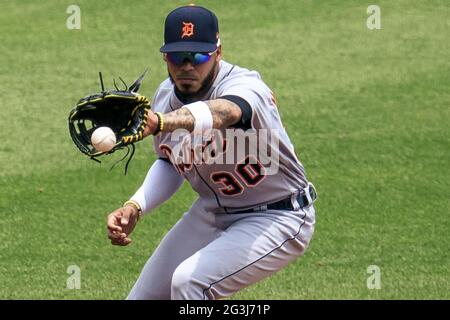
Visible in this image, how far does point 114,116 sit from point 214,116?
20.4 inches

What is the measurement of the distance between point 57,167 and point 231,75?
4.99 m

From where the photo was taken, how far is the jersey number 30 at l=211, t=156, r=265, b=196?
6.00m

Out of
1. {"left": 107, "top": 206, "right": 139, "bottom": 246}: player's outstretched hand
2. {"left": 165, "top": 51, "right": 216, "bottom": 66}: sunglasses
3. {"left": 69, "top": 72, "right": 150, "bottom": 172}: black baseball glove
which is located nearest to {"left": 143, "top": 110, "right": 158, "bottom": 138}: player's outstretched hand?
{"left": 69, "top": 72, "right": 150, "bottom": 172}: black baseball glove

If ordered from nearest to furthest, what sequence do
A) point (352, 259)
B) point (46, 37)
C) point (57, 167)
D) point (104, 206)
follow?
point (352, 259) → point (104, 206) → point (57, 167) → point (46, 37)

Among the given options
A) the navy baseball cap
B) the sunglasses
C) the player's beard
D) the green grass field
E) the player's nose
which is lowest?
the green grass field

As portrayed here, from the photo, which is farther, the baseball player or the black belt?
the black belt

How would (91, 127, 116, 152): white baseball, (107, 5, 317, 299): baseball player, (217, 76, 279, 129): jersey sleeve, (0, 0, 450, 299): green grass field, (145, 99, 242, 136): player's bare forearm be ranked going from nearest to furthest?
1. (91, 127, 116, 152): white baseball
2. (145, 99, 242, 136): player's bare forearm
3. (217, 76, 279, 129): jersey sleeve
4. (107, 5, 317, 299): baseball player
5. (0, 0, 450, 299): green grass field

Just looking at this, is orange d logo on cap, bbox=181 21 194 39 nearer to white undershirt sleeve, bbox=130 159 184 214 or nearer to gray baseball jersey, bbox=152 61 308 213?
gray baseball jersey, bbox=152 61 308 213

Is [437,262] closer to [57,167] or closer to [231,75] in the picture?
[231,75]

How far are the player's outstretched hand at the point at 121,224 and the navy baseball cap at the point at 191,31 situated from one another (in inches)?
39.3

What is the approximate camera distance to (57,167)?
1060 cm

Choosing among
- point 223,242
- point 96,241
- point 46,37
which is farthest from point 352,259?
point 46,37

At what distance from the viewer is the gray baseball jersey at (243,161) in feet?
19.2

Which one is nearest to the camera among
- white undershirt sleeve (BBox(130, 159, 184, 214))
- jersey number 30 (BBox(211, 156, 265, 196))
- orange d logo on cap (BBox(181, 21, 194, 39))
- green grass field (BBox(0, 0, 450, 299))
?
orange d logo on cap (BBox(181, 21, 194, 39))
